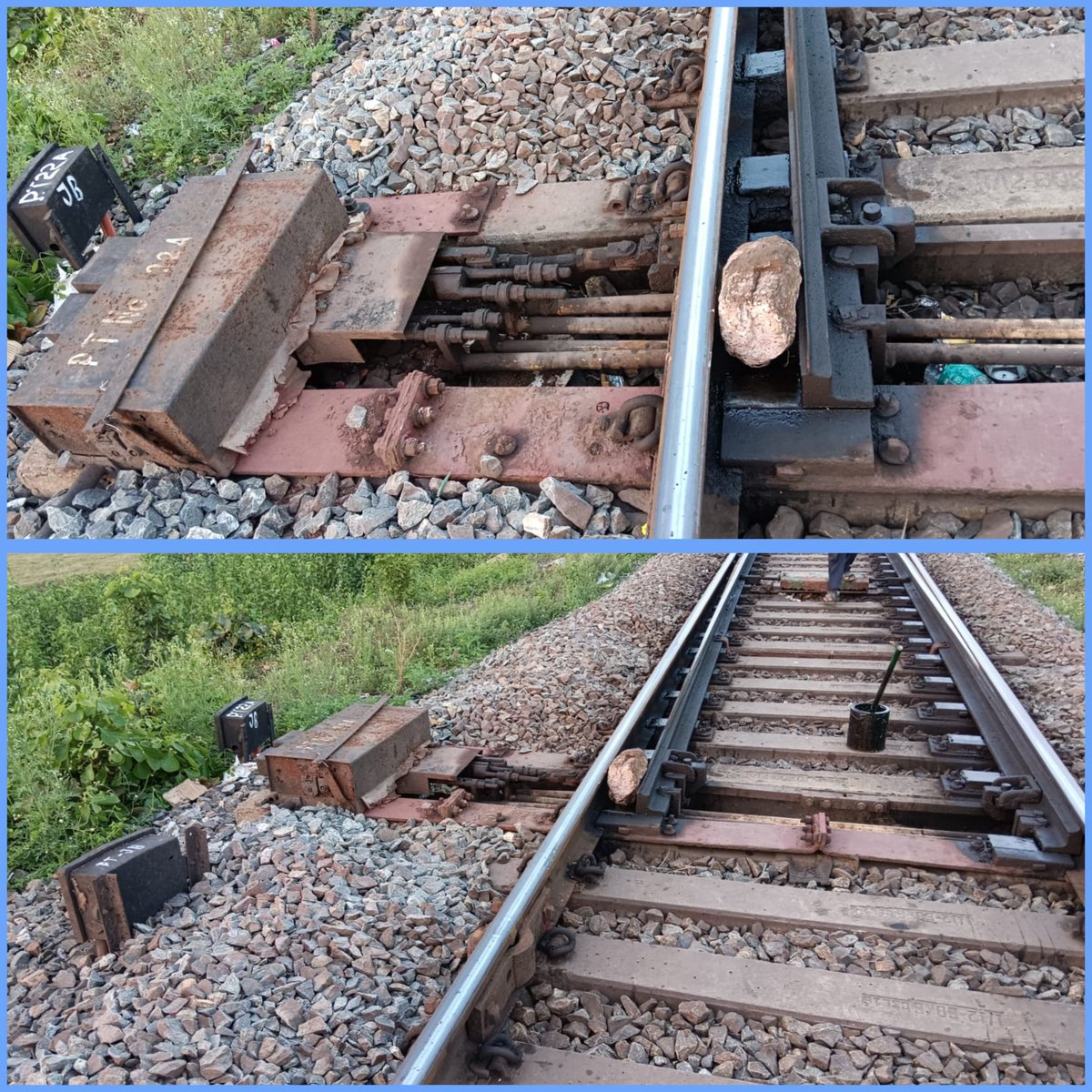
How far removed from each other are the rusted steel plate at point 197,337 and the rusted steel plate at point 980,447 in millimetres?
2414

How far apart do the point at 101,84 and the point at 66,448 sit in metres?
4.97

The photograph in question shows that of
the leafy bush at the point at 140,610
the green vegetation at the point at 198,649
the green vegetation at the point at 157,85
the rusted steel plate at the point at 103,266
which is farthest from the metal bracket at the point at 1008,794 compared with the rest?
the leafy bush at the point at 140,610

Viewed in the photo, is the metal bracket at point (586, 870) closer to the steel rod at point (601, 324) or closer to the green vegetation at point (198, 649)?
the green vegetation at point (198, 649)

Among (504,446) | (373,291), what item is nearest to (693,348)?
(504,446)

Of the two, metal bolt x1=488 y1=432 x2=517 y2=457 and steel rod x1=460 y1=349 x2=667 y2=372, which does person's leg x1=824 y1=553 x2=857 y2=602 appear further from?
metal bolt x1=488 y1=432 x2=517 y2=457

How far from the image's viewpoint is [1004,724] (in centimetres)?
382

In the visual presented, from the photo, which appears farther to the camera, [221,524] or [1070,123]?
[1070,123]

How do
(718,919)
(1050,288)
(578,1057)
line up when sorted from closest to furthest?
(578,1057)
(718,919)
(1050,288)

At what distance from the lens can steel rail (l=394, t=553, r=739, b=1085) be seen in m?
2.12

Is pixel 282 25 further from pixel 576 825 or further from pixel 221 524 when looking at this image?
pixel 576 825

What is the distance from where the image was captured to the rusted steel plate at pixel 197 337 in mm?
3805

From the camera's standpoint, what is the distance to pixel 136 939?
9.66ft

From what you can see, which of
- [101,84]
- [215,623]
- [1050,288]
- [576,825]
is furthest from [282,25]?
[576,825]

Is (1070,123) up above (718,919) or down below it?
above
